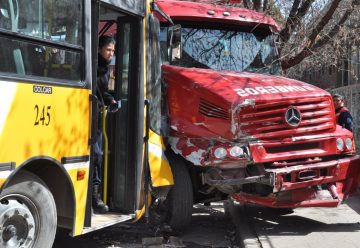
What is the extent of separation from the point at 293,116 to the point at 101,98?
7.48 ft

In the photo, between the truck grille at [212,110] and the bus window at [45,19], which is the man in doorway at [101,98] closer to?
the bus window at [45,19]

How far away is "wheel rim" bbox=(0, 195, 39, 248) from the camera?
423 centimetres

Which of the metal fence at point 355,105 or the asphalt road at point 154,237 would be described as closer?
the asphalt road at point 154,237

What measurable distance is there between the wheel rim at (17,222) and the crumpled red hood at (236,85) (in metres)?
2.72

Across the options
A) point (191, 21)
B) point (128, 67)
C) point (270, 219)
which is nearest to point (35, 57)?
point (128, 67)

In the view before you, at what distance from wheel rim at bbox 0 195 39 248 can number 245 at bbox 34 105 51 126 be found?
2.05 feet

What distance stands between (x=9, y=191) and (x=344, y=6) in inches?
361

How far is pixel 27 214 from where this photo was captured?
4.41m

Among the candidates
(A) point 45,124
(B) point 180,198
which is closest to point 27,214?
(A) point 45,124

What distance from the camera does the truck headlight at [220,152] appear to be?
6168mm

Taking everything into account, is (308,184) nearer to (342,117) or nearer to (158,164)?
(158,164)

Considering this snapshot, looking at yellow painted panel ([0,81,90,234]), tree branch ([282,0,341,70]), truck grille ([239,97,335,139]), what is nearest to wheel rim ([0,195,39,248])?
yellow painted panel ([0,81,90,234])

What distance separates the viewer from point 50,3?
457cm

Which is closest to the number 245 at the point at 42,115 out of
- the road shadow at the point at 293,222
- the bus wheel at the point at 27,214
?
the bus wheel at the point at 27,214
